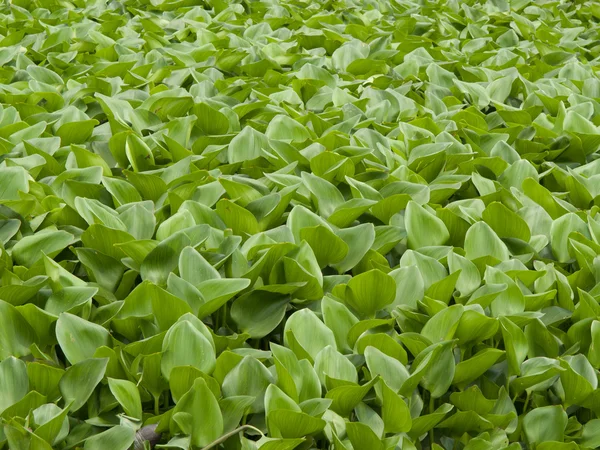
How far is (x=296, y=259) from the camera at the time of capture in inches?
69.9

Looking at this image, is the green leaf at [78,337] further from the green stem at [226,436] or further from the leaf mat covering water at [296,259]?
the green stem at [226,436]

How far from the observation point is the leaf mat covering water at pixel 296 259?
148cm

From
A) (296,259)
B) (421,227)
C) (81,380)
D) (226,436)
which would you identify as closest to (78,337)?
(81,380)

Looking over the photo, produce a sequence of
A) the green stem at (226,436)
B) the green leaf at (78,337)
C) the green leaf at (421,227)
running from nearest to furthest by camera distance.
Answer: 1. the green stem at (226,436)
2. the green leaf at (78,337)
3. the green leaf at (421,227)

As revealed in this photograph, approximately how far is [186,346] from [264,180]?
2.77ft

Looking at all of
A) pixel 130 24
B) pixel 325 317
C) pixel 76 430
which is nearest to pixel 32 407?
pixel 76 430

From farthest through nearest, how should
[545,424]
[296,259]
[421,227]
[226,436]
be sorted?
[421,227] → [296,259] → [545,424] → [226,436]

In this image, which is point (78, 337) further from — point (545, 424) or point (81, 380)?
point (545, 424)

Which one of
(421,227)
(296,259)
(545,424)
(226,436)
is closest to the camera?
(226,436)

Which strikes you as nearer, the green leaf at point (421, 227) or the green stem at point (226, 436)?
the green stem at point (226, 436)

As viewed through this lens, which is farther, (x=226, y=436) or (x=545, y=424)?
(x=545, y=424)

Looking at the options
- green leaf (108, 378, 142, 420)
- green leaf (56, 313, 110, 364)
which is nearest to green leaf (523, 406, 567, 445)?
green leaf (108, 378, 142, 420)

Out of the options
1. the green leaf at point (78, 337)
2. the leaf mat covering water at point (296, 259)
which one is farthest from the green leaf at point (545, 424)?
the green leaf at point (78, 337)

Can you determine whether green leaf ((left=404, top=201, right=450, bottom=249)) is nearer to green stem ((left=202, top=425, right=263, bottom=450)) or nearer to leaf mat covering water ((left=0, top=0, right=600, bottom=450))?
leaf mat covering water ((left=0, top=0, right=600, bottom=450))
